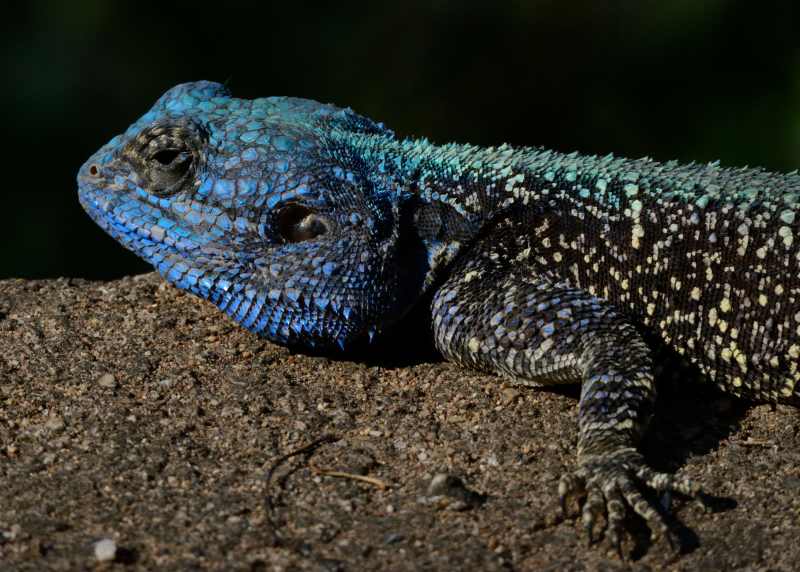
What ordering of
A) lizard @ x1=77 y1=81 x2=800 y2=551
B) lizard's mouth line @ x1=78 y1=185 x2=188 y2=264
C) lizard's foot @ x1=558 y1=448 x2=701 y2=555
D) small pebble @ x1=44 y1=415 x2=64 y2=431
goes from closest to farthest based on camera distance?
1. lizard's foot @ x1=558 y1=448 x2=701 y2=555
2. small pebble @ x1=44 y1=415 x2=64 y2=431
3. lizard @ x1=77 y1=81 x2=800 y2=551
4. lizard's mouth line @ x1=78 y1=185 x2=188 y2=264

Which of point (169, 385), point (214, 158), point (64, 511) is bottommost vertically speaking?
point (64, 511)

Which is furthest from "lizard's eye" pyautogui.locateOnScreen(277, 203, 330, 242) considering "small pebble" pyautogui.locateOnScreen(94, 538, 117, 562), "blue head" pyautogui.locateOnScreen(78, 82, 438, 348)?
"small pebble" pyautogui.locateOnScreen(94, 538, 117, 562)

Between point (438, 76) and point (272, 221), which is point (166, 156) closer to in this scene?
point (272, 221)

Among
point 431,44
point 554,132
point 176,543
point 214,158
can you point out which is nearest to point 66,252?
point 431,44

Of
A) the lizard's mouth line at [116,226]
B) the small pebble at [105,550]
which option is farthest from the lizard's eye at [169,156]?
the small pebble at [105,550]

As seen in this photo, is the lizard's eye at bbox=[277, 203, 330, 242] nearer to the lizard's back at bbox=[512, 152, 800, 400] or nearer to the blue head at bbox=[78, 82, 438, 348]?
the blue head at bbox=[78, 82, 438, 348]

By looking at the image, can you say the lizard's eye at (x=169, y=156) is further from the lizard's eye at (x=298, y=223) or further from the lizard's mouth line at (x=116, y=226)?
the lizard's eye at (x=298, y=223)

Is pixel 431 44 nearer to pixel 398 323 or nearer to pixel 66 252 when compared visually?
pixel 66 252

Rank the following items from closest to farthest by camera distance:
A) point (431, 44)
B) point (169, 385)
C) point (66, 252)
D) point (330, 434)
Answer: point (330, 434), point (169, 385), point (66, 252), point (431, 44)
